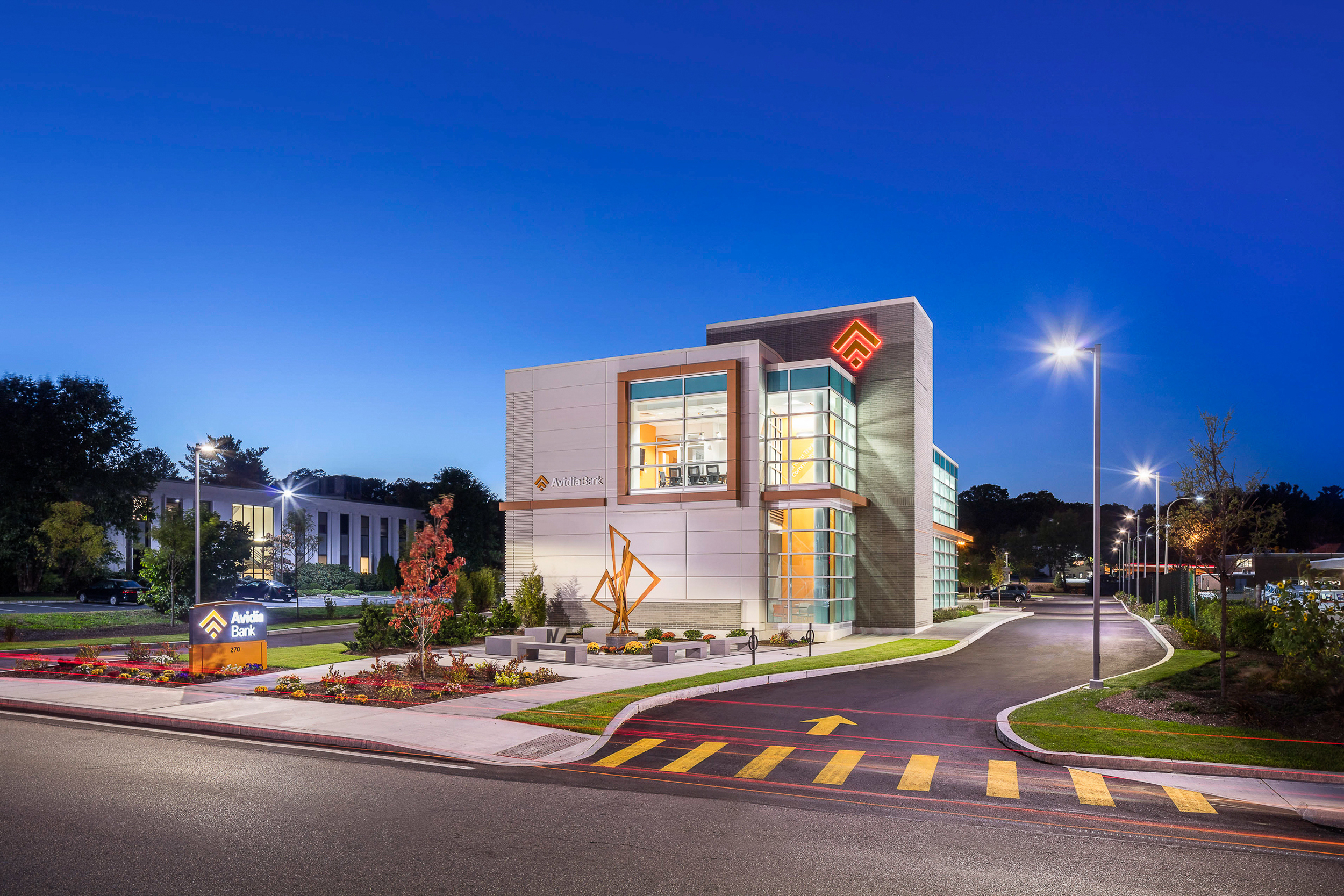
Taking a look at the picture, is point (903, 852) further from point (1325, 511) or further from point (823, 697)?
point (1325, 511)

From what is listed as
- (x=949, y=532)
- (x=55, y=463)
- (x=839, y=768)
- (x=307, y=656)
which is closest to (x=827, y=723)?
(x=839, y=768)

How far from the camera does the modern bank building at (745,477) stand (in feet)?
110

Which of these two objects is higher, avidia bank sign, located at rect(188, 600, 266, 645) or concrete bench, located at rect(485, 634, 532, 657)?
avidia bank sign, located at rect(188, 600, 266, 645)

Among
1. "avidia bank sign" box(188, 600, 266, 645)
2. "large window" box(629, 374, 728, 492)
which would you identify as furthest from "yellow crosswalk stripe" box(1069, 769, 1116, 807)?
"large window" box(629, 374, 728, 492)

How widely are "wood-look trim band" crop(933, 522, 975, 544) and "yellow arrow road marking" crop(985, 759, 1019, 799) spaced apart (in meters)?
32.7

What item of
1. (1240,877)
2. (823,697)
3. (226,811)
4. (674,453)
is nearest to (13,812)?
(226,811)

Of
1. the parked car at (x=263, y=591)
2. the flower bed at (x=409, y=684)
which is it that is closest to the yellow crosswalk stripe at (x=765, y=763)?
the flower bed at (x=409, y=684)

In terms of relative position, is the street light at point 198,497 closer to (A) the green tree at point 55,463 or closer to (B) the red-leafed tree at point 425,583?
(B) the red-leafed tree at point 425,583

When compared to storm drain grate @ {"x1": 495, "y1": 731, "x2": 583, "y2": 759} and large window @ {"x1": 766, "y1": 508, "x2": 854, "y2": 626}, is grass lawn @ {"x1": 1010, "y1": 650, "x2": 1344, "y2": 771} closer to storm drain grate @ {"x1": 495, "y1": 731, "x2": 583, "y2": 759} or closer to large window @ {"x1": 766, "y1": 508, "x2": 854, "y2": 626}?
storm drain grate @ {"x1": 495, "y1": 731, "x2": 583, "y2": 759}

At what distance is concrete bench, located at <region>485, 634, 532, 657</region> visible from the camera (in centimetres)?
2559

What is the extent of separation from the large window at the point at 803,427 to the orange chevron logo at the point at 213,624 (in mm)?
20158

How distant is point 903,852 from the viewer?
822 cm

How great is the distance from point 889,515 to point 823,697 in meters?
20.4

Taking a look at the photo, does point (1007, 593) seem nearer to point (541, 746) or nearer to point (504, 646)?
point (504, 646)
